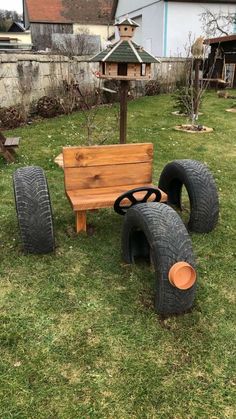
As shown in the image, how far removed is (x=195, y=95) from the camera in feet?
32.9

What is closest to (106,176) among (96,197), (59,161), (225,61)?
(96,197)

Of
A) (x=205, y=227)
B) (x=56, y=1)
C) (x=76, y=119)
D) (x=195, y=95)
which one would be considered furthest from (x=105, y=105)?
(x=56, y=1)

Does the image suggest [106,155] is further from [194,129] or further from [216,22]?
[216,22]

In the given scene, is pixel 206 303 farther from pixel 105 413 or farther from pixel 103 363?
pixel 105 413

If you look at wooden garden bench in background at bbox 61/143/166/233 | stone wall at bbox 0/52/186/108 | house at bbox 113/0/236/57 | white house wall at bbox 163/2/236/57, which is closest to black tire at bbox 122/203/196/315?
wooden garden bench in background at bbox 61/143/166/233

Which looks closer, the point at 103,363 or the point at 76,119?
the point at 103,363

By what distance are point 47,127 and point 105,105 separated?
3.58m

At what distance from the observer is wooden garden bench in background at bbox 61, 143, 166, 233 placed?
4.02m

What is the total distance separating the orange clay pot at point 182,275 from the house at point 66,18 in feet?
123

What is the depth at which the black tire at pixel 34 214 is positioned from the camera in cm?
359

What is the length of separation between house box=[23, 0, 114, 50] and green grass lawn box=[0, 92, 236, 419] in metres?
36.4

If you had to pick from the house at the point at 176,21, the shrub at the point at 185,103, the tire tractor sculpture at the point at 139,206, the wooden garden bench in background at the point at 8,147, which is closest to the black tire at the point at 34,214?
the tire tractor sculpture at the point at 139,206

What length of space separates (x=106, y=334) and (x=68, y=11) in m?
42.0

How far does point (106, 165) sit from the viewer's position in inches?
163
